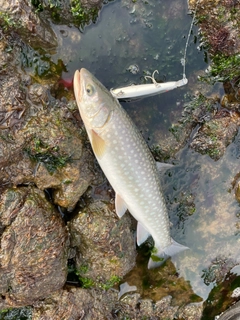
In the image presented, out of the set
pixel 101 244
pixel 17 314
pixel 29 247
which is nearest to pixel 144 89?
pixel 101 244

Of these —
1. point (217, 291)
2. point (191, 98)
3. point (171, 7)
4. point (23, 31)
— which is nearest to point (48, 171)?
point (23, 31)

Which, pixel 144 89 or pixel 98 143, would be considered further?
pixel 144 89

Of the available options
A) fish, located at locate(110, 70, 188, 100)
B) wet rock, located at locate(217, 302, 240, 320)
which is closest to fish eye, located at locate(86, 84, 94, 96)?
fish, located at locate(110, 70, 188, 100)

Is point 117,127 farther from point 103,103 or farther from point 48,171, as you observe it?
point 48,171

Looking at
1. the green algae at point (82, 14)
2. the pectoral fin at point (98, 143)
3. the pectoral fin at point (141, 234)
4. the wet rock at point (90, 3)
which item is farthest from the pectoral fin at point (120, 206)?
the wet rock at point (90, 3)

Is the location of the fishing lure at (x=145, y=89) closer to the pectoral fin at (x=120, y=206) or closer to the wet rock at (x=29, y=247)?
the pectoral fin at (x=120, y=206)

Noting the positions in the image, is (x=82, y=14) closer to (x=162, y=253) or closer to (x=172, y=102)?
(x=172, y=102)

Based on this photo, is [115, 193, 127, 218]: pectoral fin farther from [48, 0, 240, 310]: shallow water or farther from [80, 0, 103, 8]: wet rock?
[80, 0, 103, 8]: wet rock
